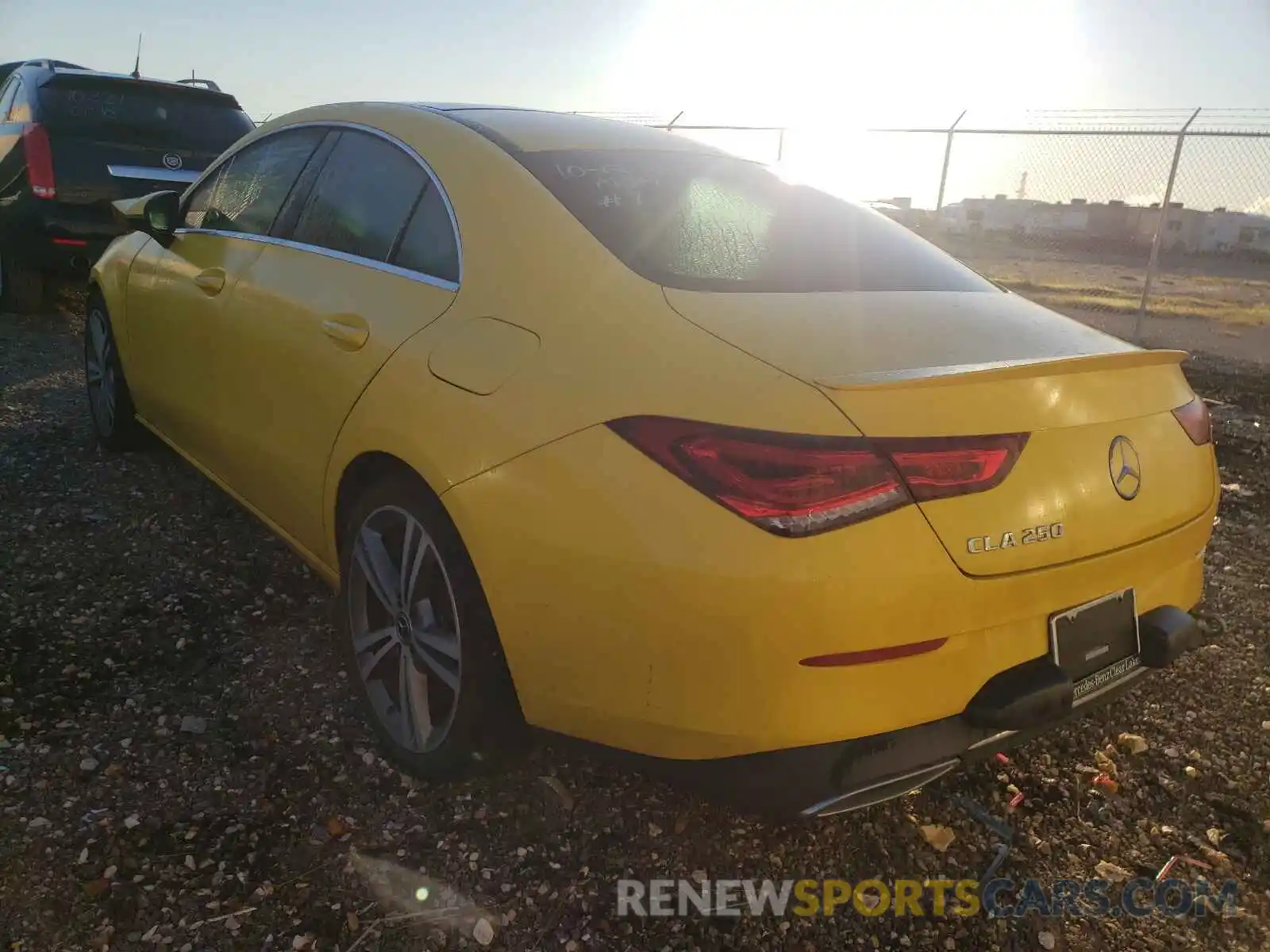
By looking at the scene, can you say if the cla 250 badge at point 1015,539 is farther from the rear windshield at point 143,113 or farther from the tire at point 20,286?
the tire at point 20,286

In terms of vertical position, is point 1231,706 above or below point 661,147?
below

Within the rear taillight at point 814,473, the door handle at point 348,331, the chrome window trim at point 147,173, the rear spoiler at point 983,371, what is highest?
the chrome window trim at point 147,173

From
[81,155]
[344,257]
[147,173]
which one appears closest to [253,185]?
[344,257]

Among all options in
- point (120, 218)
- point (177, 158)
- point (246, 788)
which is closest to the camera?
point (246, 788)

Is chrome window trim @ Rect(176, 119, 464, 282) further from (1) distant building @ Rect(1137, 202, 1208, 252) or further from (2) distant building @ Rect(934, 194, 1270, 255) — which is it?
(1) distant building @ Rect(1137, 202, 1208, 252)

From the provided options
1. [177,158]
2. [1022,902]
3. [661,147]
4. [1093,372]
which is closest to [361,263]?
[661,147]

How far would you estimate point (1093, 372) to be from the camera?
1.96 m

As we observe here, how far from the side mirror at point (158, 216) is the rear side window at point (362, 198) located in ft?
3.50

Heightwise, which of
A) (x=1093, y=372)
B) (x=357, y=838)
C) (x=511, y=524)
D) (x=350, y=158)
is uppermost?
(x=350, y=158)

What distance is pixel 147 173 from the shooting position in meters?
7.11

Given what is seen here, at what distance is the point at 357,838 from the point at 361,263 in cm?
150

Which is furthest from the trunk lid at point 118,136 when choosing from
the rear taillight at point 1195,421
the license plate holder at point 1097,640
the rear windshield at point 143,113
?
the license plate holder at point 1097,640

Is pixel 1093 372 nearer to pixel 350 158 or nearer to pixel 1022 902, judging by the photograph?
pixel 1022 902

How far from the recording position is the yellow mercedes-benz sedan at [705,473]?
1.66 metres
